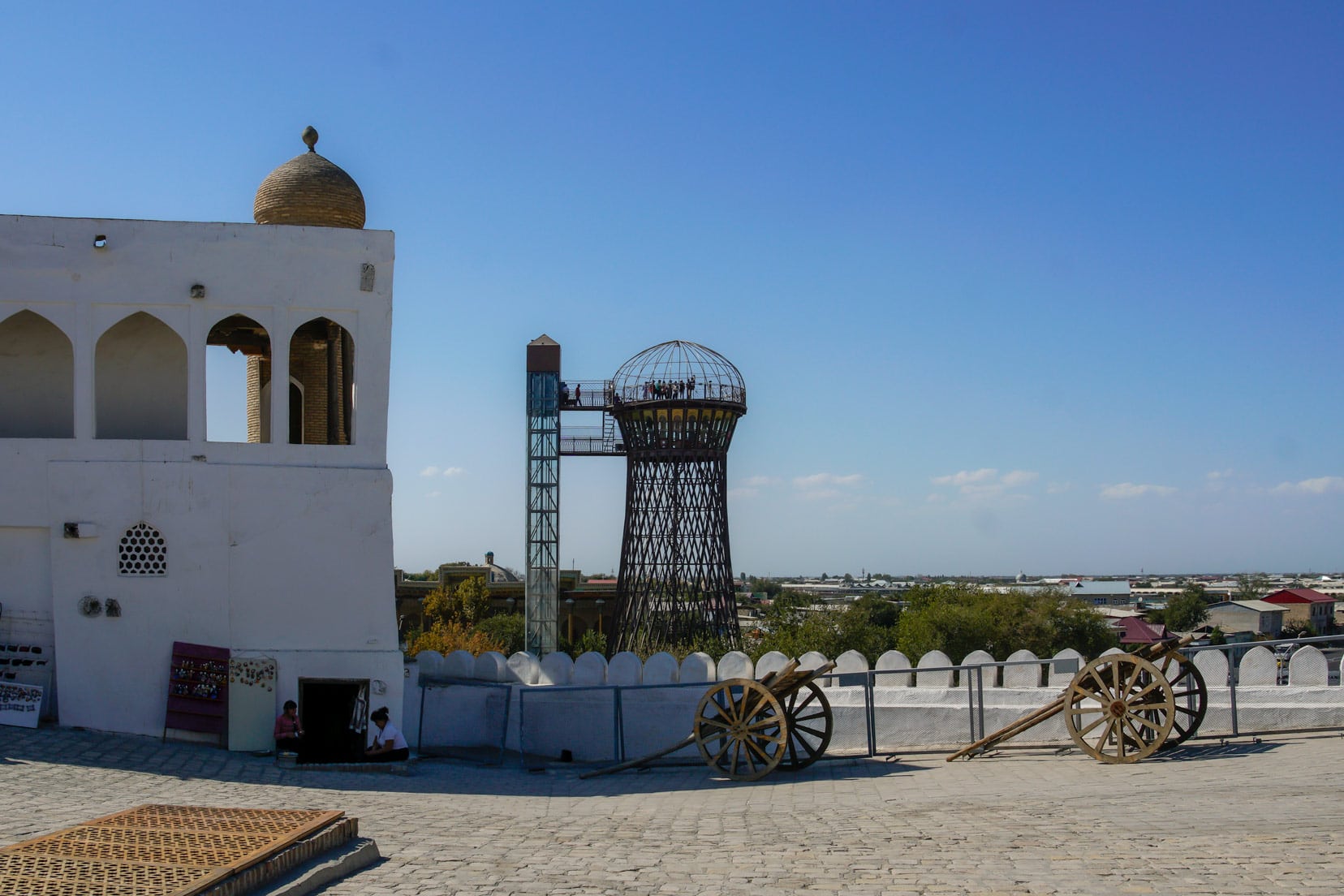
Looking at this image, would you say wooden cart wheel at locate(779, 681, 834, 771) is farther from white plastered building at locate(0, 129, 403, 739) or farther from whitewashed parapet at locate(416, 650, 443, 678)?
whitewashed parapet at locate(416, 650, 443, 678)

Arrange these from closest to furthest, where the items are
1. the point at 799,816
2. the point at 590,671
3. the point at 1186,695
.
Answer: the point at 799,816, the point at 1186,695, the point at 590,671

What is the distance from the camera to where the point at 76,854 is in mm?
6973

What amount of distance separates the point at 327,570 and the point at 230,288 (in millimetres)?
3588

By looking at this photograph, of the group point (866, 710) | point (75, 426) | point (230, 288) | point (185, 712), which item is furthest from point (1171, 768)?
point (75, 426)

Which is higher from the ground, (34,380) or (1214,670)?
(34,380)

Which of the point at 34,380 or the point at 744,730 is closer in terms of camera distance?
the point at 744,730

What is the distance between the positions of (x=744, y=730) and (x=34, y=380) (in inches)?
397

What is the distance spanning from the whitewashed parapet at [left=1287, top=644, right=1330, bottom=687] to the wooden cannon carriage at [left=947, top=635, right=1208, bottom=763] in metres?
2.06

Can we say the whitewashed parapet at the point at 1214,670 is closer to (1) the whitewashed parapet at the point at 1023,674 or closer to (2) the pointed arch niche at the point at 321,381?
(1) the whitewashed parapet at the point at 1023,674

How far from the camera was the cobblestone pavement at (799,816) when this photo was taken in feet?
25.0

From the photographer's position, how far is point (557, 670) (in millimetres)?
16500

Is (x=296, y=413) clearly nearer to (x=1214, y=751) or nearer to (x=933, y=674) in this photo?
(x=933, y=674)

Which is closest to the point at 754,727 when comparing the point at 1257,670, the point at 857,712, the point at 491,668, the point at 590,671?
the point at 857,712

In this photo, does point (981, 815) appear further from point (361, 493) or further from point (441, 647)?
point (441, 647)
